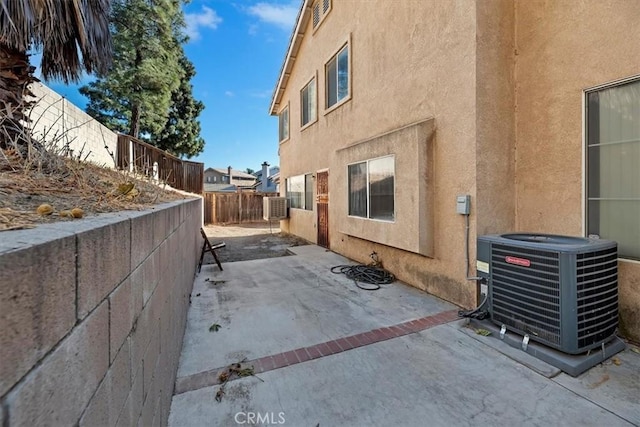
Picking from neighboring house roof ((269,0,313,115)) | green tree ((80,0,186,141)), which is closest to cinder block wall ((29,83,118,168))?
neighboring house roof ((269,0,313,115))

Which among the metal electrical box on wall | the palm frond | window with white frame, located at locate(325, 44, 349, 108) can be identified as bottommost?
the metal electrical box on wall

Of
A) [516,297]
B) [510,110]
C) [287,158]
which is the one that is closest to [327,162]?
[287,158]

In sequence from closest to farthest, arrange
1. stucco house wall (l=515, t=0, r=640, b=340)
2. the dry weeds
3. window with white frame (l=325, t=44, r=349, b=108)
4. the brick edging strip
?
the dry weeds → the brick edging strip → stucco house wall (l=515, t=0, r=640, b=340) → window with white frame (l=325, t=44, r=349, b=108)

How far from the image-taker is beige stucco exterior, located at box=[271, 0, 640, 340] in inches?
152

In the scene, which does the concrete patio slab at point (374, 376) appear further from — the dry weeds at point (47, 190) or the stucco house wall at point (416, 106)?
the dry weeds at point (47, 190)

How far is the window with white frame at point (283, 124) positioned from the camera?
14.0m

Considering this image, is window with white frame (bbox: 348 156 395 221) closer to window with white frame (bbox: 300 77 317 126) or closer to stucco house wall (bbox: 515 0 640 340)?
stucco house wall (bbox: 515 0 640 340)

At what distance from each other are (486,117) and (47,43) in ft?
19.4

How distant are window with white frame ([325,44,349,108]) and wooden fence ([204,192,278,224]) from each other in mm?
11608

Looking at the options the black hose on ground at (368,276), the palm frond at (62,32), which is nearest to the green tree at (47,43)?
the palm frond at (62,32)

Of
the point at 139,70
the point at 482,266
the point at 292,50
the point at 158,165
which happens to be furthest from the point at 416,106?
the point at 139,70

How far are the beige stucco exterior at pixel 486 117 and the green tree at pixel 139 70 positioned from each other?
15.0m

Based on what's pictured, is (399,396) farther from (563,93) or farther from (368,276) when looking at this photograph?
(563,93)
